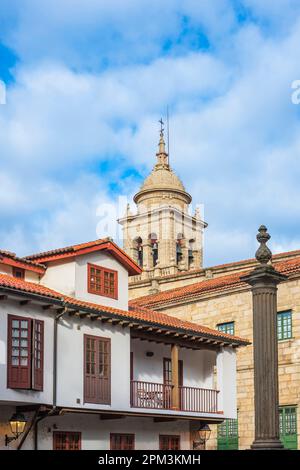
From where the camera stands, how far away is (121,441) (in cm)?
2786

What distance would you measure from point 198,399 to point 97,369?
5484 mm

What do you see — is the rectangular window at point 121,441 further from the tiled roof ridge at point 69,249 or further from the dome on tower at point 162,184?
the dome on tower at point 162,184

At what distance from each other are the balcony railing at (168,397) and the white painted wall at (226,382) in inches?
10.8

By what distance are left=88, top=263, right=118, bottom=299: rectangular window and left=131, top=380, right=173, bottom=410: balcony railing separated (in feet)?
9.96

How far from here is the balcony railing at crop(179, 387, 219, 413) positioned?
29906 mm

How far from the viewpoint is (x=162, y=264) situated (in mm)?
72125

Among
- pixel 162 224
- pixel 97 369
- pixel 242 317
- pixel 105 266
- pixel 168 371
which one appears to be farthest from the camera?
pixel 162 224

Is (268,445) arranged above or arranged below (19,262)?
below

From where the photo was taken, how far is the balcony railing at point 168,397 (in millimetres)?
28000

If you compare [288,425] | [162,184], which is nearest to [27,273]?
[288,425]

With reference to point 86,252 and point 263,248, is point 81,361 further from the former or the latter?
point 263,248

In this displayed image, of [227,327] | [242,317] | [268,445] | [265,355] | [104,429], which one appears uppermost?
[242,317]

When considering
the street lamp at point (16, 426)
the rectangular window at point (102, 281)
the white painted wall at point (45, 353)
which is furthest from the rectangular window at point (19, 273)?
the street lamp at point (16, 426)

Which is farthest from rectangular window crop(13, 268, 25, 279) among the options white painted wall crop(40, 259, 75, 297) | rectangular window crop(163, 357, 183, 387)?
rectangular window crop(163, 357, 183, 387)
